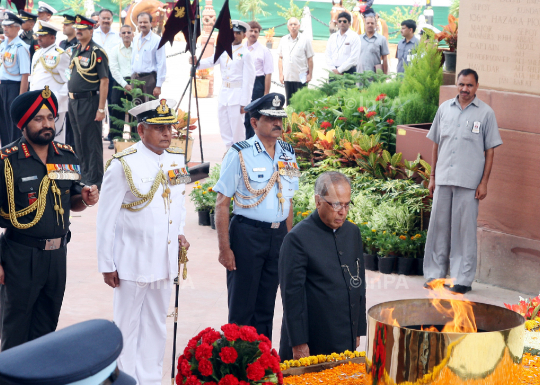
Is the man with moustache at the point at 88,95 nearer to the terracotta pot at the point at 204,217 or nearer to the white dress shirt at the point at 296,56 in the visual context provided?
the terracotta pot at the point at 204,217

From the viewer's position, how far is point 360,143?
29.6ft

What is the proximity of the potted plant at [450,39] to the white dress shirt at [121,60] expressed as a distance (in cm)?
705

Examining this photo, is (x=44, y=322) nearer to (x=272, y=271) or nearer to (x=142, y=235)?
(x=142, y=235)

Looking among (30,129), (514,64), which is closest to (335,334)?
(30,129)

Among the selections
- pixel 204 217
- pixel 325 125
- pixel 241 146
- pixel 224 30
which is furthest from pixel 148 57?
pixel 241 146

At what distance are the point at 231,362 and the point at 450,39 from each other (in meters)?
6.98

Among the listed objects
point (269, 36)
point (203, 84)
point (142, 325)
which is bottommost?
point (142, 325)

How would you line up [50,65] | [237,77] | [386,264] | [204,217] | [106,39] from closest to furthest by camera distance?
[386,264]
[204,217]
[50,65]
[237,77]
[106,39]

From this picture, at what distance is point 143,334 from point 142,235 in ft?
2.34

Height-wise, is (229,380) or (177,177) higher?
(177,177)

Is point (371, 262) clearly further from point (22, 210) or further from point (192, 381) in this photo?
point (192, 381)

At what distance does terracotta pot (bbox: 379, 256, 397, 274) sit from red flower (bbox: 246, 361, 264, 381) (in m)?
5.04

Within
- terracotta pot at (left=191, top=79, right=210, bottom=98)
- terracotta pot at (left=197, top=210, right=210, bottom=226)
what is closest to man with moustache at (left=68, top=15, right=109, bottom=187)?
terracotta pot at (left=197, top=210, right=210, bottom=226)

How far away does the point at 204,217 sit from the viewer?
9.53 meters
